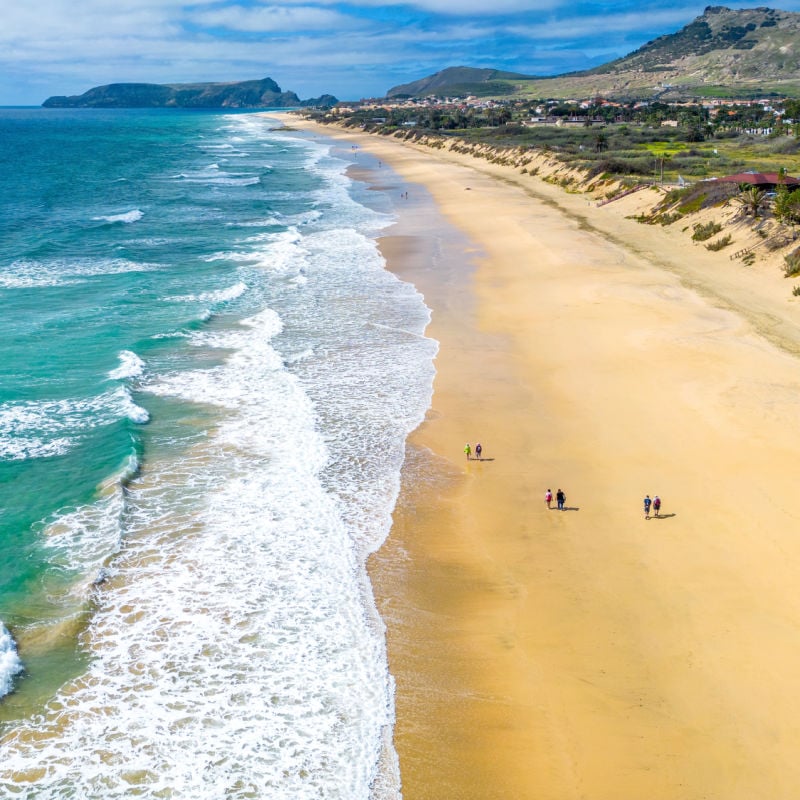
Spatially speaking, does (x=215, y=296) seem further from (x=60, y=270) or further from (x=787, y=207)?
(x=787, y=207)

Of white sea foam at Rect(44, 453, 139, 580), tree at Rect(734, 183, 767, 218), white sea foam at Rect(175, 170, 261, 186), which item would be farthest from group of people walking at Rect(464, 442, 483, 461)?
white sea foam at Rect(175, 170, 261, 186)

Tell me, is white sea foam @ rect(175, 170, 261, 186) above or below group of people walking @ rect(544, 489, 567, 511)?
below

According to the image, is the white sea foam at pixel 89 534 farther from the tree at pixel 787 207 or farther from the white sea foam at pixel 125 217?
the white sea foam at pixel 125 217

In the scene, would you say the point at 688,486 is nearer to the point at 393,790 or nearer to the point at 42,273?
the point at 393,790

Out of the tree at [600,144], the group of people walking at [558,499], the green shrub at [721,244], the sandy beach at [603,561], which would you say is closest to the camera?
the sandy beach at [603,561]

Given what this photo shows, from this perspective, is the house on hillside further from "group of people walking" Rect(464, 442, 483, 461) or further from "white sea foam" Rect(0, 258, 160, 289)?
"white sea foam" Rect(0, 258, 160, 289)

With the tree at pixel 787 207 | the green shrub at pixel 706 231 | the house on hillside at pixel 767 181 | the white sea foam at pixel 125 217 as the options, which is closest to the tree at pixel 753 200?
the house on hillside at pixel 767 181

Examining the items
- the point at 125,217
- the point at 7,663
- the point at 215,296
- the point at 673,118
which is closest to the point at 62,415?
the point at 7,663
